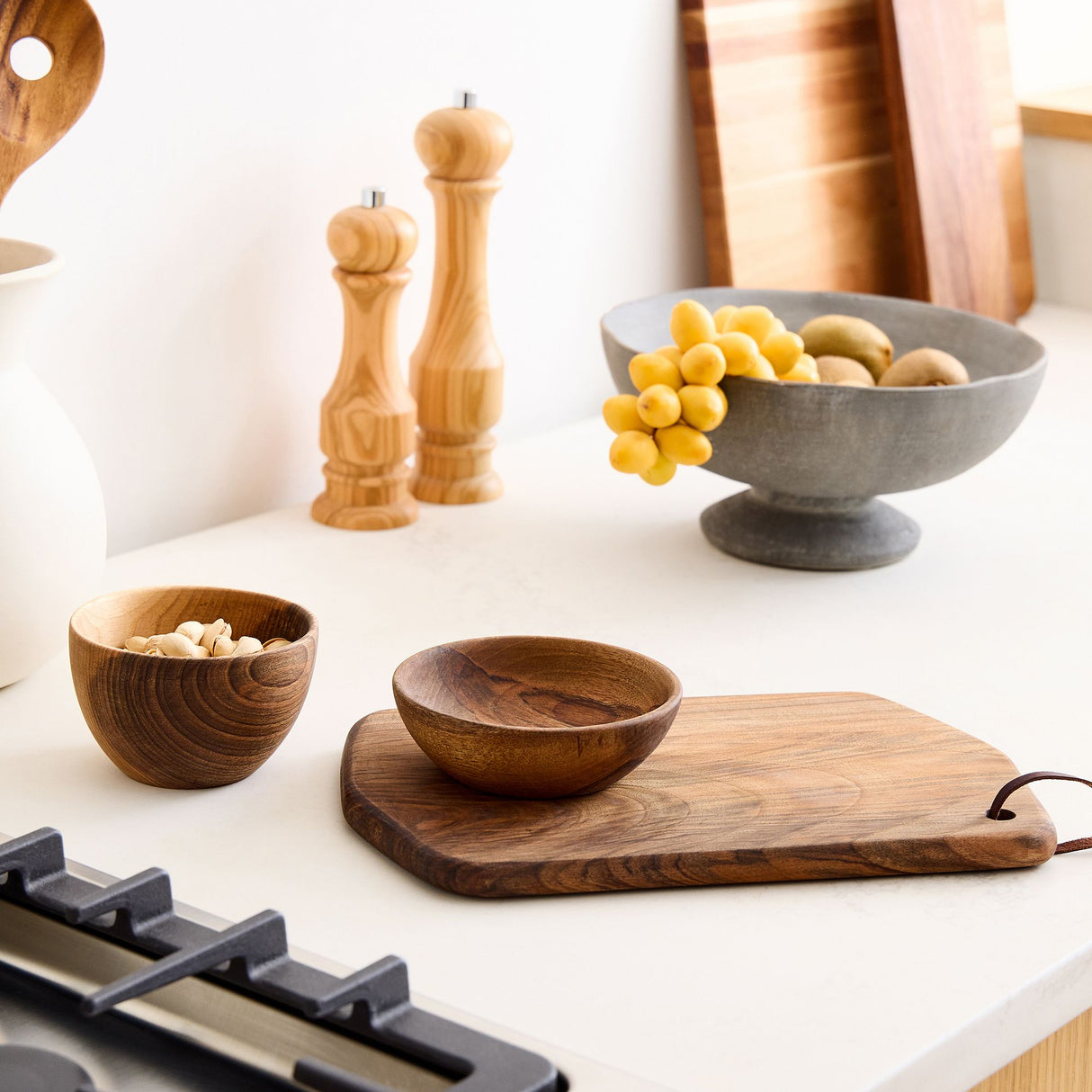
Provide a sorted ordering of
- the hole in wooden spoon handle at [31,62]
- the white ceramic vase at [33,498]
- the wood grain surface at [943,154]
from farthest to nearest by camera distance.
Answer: the wood grain surface at [943,154]
the hole in wooden spoon handle at [31,62]
the white ceramic vase at [33,498]

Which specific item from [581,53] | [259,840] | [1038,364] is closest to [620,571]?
[1038,364]

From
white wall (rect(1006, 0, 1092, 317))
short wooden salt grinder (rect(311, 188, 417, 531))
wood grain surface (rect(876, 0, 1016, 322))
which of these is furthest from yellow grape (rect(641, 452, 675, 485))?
white wall (rect(1006, 0, 1092, 317))

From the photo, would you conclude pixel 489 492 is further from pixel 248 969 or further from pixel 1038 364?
pixel 248 969

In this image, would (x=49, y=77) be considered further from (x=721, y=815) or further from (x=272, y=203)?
(x=721, y=815)

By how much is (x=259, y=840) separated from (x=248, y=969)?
6.3 inches

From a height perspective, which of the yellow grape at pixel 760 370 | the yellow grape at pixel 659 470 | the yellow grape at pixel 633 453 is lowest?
the yellow grape at pixel 659 470

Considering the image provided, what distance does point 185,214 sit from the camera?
1114mm

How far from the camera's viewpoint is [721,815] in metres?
0.71

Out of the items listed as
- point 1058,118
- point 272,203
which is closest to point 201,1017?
point 272,203

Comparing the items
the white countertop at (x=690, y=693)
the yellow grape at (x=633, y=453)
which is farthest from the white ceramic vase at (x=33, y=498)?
the yellow grape at (x=633, y=453)

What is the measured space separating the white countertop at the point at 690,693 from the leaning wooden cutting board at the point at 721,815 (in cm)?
1

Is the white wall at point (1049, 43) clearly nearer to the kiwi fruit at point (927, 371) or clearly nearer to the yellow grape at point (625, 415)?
the kiwi fruit at point (927, 371)

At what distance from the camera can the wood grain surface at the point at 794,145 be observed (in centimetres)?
148

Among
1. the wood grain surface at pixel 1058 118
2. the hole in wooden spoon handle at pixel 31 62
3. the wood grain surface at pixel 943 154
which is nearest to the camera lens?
the hole in wooden spoon handle at pixel 31 62
